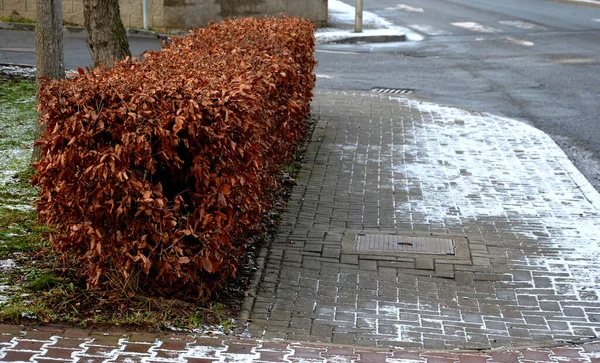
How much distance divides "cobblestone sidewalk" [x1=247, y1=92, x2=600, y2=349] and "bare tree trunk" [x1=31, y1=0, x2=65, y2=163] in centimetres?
290

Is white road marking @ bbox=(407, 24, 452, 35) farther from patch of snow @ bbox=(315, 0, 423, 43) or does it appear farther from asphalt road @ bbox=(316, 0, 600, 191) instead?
patch of snow @ bbox=(315, 0, 423, 43)

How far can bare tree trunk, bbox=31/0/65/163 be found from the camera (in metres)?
8.80

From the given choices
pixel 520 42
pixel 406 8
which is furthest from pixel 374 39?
pixel 406 8

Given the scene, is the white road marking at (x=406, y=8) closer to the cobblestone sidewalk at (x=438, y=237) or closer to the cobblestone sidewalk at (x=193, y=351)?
the cobblestone sidewalk at (x=438, y=237)

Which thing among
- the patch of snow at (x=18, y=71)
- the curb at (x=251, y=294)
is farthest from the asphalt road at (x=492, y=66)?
the curb at (x=251, y=294)

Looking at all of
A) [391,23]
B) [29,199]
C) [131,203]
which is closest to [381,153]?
[29,199]

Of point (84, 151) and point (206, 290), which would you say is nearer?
point (84, 151)

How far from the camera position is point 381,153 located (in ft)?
34.7

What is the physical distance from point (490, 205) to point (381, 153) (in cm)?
228

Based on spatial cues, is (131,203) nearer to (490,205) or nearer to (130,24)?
(490,205)

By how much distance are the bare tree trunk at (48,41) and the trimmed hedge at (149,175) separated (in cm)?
307

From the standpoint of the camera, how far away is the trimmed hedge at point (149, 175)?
552 centimetres

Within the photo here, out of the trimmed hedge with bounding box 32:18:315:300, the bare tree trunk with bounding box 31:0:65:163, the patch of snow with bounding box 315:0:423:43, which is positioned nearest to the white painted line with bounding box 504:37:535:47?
the patch of snow with bounding box 315:0:423:43

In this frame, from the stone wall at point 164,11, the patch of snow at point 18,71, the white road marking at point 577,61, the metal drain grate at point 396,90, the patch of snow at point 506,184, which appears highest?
the stone wall at point 164,11
